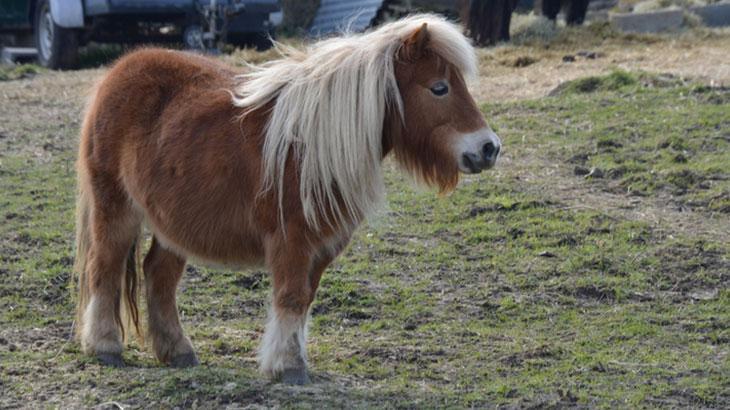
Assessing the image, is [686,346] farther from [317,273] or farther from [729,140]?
[729,140]

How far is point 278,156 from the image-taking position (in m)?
5.02

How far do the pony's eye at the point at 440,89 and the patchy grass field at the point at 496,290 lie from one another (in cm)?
61

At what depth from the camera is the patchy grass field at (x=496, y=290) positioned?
198 inches

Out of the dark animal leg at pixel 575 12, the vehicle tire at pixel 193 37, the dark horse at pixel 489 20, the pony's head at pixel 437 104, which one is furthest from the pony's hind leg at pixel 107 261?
the dark animal leg at pixel 575 12

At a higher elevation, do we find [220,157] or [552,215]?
[220,157]

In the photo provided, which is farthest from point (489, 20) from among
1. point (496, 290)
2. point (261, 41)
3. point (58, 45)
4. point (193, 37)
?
point (496, 290)

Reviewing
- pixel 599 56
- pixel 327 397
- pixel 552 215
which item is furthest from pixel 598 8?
pixel 327 397

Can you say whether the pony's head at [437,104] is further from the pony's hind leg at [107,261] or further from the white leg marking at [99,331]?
the white leg marking at [99,331]

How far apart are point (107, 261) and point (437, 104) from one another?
68.3 inches

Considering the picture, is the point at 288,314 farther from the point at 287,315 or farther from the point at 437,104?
the point at 437,104

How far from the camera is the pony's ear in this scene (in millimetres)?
5043

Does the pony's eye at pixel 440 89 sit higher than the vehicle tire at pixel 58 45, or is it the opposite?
the pony's eye at pixel 440 89

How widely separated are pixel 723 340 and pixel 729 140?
144 inches

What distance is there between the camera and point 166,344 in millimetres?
5621
